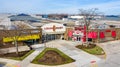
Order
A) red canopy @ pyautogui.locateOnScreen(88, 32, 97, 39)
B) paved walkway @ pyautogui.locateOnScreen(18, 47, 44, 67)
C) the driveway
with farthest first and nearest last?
red canopy @ pyautogui.locateOnScreen(88, 32, 97, 39), paved walkway @ pyautogui.locateOnScreen(18, 47, 44, 67), the driveway

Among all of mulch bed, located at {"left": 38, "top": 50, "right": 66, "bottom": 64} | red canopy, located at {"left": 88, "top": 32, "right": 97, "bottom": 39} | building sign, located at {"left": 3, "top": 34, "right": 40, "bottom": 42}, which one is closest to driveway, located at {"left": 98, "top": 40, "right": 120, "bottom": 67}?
mulch bed, located at {"left": 38, "top": 50, "right": 66, "bottom": 64}

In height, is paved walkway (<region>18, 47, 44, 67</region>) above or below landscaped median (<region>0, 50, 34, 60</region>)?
below

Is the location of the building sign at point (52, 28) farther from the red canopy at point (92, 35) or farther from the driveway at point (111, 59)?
the driveway at point (111, 59)

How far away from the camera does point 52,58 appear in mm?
34000

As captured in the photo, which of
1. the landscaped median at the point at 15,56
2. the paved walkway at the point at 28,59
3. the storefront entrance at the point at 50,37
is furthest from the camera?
the storefront entrance at the point at 50,37

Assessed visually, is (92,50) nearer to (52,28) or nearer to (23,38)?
(52,28)

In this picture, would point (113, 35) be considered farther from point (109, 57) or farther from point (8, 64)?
point (8, 64)

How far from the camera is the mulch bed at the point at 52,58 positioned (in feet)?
105

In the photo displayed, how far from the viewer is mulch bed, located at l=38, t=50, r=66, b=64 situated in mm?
32145

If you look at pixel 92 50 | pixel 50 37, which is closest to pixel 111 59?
pixel 92 50

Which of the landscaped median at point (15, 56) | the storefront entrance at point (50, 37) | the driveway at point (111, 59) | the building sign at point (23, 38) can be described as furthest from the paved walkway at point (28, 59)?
the storefront entrance at point (50, 37)

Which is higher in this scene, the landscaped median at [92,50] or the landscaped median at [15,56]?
the landscaped median at [15,56]

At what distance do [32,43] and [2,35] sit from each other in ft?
27.3

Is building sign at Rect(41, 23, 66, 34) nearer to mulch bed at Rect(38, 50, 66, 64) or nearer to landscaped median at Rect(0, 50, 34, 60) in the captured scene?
landscaped median at Rect(0, 50, 34, 60)
